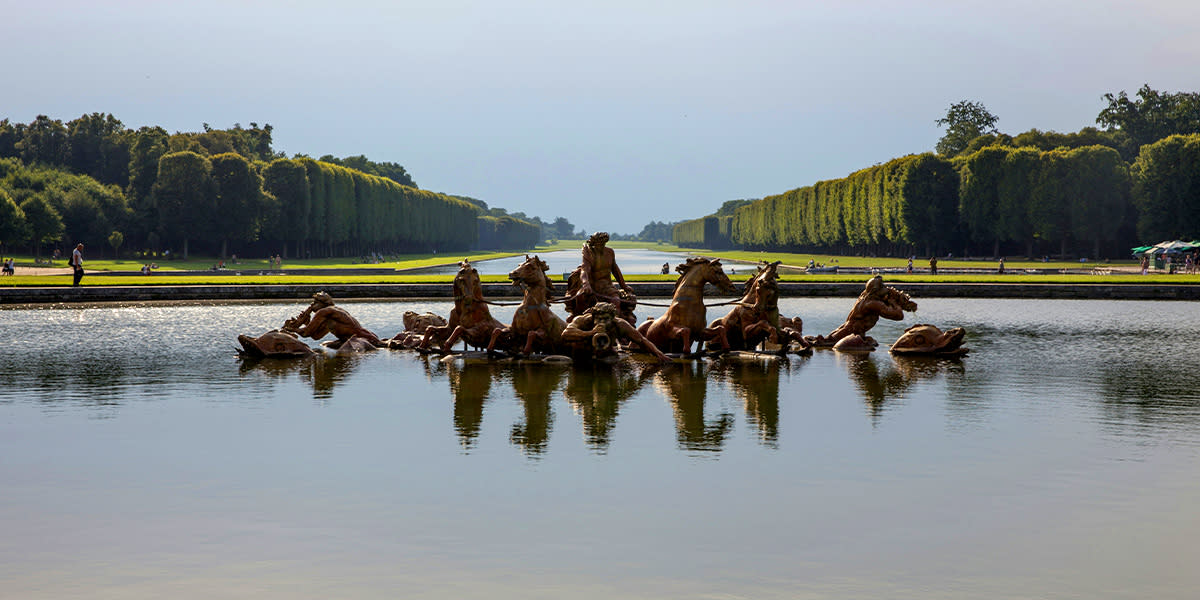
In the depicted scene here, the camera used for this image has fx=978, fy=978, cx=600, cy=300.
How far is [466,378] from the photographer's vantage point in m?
12.2

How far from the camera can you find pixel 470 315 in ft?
47.6

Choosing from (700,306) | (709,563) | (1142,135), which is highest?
(1142,135)

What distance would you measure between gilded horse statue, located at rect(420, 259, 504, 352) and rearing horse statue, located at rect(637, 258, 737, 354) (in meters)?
2.42

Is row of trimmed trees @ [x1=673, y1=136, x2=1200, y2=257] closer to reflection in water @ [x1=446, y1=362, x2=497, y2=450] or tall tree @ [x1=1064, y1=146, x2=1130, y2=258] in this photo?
tall tree @ [x1=1064, y1=146, x2=1130, y2=258]

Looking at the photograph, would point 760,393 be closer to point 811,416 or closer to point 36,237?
point 811,416

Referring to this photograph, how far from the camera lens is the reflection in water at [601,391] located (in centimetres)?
856

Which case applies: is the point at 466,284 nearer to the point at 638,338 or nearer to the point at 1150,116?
the point at 638,338

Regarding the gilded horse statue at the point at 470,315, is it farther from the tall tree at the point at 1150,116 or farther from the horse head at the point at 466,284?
the tall tree at the point at 1150,116

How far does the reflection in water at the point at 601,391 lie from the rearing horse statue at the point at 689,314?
2.53ft

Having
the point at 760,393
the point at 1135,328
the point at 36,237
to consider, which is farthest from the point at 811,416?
the point at 36,237

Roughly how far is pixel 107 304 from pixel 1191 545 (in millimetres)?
25240

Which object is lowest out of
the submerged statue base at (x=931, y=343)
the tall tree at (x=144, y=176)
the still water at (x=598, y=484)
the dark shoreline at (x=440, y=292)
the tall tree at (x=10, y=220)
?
the still water at (x=598, y=484)

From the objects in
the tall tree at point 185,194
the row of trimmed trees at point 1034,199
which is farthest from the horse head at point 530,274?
the tall tree at point 185,194

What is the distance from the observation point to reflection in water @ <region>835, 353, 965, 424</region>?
34.7 ft
